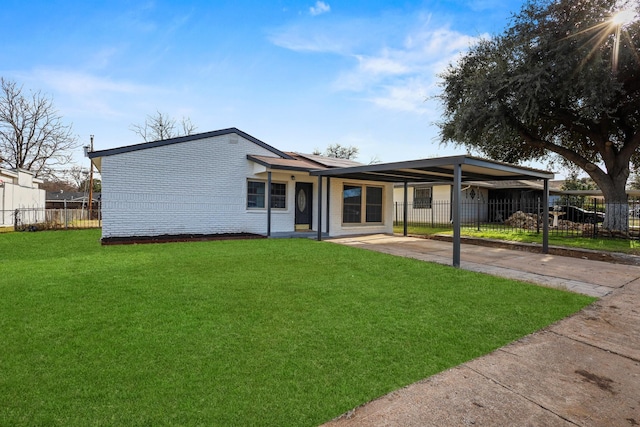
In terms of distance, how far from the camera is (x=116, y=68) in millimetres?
12523

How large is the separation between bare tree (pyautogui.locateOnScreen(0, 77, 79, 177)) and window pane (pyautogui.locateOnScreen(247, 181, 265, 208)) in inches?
1044

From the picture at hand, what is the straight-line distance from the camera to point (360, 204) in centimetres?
1419

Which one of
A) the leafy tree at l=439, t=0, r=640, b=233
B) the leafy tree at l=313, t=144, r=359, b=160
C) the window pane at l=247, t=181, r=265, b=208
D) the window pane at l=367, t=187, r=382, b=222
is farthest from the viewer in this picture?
the leafy tree at l=313, t=144, r=359, b=160

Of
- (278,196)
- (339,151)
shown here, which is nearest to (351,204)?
(278,196)

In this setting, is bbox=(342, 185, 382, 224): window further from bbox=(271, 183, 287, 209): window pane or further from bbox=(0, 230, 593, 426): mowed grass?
bbox=(0, 230, 593, 426): mowed grass

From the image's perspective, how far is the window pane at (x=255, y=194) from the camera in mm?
12734

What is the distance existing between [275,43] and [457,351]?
34.7 ft

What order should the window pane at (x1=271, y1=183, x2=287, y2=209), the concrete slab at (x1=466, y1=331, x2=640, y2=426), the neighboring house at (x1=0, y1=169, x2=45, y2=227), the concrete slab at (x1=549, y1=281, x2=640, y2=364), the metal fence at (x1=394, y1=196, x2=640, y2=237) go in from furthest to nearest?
the metal fence at (x1=394, y1=196, x2=640, y2=237) → the neighboring house at (x1=0, y1=169, x2=45, y2=227) → the window pane at (x1=271, y1=183, x2=287, y2=209) → the concrete slab at (x1=549, y1=281, x2=640, y2=364) → the concrete slab at (x1=466, y1=331, x2=640, y2=426)

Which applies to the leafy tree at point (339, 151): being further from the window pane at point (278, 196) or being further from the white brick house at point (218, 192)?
the window pane at point (278, 196)

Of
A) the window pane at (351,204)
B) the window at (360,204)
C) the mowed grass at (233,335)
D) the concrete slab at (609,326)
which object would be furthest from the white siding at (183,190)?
the concrete slab at (609,326)

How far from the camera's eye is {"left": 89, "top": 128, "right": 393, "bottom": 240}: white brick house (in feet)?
34.9

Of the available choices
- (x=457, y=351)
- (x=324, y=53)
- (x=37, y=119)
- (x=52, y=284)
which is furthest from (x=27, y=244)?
(x=37, y=119)

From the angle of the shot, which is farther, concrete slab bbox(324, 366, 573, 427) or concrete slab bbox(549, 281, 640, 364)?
concrete slab bbox(549, 281, 640, 364)

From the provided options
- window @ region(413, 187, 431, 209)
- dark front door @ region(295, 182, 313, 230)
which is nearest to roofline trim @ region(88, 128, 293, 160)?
dark front door @ region(295, 182, 313, 230)
